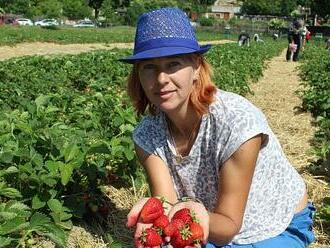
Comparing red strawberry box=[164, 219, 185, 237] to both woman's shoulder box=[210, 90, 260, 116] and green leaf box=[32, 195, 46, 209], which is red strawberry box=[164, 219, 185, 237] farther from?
green leaf box=[32, 195, 46, 209]

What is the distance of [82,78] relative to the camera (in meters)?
9.52

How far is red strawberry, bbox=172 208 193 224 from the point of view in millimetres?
1942

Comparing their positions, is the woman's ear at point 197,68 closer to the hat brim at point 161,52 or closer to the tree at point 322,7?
the hat brim at point 161,52

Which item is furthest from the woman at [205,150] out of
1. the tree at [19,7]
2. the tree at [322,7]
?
the tree at [19,7]

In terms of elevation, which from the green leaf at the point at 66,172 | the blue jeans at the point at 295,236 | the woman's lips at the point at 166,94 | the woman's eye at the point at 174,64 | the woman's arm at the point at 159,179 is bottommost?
the blue jeans at the point at 295,236

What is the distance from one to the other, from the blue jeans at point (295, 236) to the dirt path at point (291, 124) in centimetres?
94

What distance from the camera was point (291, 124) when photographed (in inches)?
294

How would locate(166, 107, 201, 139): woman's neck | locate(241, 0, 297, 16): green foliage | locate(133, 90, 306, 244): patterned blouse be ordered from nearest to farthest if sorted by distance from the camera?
locate(133, 90, 306, 244): patterned blouse → locate(166, 107, 201, 139): woman's neck → locate(241, 0, 297, 16): green foliage

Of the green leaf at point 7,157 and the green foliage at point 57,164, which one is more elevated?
the green leaf at point 7,157

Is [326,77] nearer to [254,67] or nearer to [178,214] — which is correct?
[254,67]

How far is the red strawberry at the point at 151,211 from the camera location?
2018mm

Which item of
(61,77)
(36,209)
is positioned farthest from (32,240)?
(61,77)

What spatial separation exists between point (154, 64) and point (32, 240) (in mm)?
1320

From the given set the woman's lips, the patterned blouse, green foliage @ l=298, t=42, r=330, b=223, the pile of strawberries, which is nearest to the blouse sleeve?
the patterned blouse
